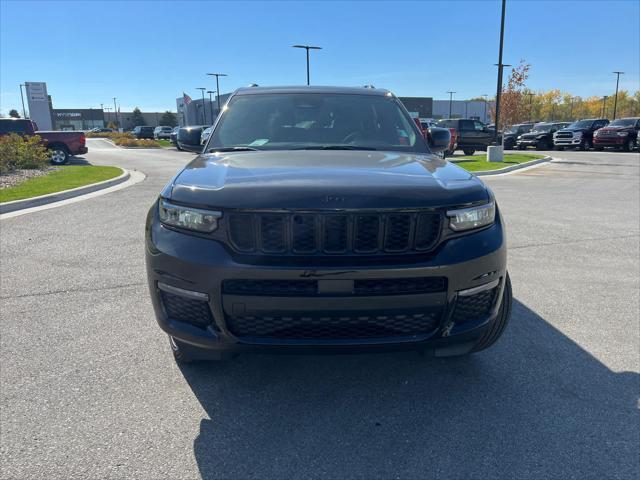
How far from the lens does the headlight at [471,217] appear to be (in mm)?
2352

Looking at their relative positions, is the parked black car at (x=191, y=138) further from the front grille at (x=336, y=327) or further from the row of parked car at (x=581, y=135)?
the row of parked car at (x=581, y=135)

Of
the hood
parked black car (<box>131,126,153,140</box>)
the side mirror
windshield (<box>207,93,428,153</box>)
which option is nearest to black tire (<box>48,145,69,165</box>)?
windshield (<box>207,93,428,153</box>)

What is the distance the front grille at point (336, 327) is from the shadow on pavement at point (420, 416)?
54cm

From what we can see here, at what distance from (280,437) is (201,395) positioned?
24.3 inches

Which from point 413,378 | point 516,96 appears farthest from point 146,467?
point 516,96

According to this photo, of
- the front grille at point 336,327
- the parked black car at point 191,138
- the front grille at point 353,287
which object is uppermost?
the parked black car at point 191,138

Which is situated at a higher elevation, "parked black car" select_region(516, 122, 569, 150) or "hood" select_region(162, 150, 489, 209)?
"hood" select_region(162, 150, 489, 209)

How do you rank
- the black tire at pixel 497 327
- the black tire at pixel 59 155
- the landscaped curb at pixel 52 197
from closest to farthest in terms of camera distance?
the black tire at pixel 497 327 < the landscaped curb at pixel 52 197 < the black tire at pixel 59 155

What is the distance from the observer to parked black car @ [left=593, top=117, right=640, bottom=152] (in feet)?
88.3

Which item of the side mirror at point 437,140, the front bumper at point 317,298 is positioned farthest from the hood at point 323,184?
the side mirror at point 437,140

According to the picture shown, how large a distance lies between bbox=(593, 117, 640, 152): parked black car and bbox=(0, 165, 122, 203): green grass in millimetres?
25815

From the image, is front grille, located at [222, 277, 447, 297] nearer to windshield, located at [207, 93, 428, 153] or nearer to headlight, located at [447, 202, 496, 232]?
headlight, located at [447, 202, 496, 232]

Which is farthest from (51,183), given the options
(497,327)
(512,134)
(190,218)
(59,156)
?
(512,134)

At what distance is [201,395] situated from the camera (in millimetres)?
2805
